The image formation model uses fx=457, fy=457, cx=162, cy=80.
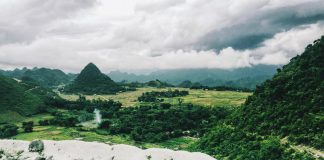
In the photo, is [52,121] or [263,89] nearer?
[263,89]

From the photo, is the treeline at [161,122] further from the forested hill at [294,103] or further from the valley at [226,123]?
the forested hill at [294,103]

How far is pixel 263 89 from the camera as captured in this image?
8519cm

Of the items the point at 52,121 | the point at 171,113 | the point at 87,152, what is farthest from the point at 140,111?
the point at 87,152

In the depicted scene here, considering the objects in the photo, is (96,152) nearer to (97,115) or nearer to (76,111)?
(97,115)

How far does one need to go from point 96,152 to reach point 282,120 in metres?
31.8

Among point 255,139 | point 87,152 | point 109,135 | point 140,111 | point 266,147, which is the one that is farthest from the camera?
point 140,111

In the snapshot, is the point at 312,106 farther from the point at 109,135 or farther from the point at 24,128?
the point at 24,128

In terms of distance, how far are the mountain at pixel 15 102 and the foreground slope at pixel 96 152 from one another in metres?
95.1

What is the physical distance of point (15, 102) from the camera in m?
160

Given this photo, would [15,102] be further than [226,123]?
Yes

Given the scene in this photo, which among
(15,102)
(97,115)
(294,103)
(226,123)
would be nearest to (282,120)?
(294,103)

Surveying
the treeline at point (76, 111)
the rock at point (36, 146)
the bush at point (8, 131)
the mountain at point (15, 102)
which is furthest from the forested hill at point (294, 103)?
the mountain at point (15, 102)

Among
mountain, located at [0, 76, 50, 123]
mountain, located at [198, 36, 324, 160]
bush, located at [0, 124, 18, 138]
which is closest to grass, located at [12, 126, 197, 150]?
bush, located at [0, 124, 18, 138]

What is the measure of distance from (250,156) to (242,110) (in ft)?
75.1
